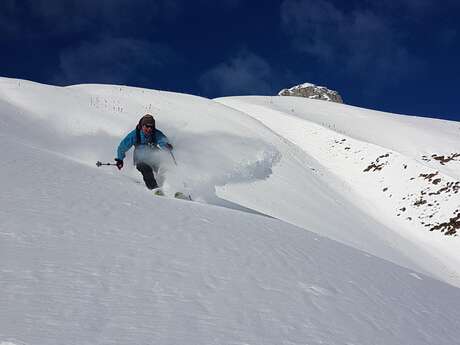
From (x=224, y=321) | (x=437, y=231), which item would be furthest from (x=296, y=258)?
(x=437, y=231)

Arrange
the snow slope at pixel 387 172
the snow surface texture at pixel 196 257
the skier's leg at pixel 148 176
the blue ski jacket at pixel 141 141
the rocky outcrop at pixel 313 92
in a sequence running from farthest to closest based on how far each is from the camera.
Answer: the rocky outcrop at pixel 313 92
the snow slope at pixel 387 172
the blue ski jacket at pixel 141 141
the skier's leg at pixel 148 176
the snow surface texture at pixel 196 257

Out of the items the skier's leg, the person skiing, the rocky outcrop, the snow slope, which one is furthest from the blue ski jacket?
the rocky outcrop

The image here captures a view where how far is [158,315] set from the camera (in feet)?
9.27

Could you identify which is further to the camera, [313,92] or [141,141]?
[313,92]

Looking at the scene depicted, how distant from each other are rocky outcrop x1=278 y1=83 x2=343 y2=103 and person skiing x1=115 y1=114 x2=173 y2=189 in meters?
115

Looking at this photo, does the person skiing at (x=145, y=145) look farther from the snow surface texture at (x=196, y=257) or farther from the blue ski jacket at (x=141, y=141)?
the snow surface texture at (x=196, y=257)

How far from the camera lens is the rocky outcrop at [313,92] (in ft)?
401

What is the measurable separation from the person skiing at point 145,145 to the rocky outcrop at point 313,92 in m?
115

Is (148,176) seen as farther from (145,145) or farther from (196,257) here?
(196,257)

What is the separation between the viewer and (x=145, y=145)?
9.38 metres

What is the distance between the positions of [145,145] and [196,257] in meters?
5.44

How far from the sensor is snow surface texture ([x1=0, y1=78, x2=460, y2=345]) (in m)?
2.76

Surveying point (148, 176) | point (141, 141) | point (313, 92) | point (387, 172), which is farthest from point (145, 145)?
point (313, 92)

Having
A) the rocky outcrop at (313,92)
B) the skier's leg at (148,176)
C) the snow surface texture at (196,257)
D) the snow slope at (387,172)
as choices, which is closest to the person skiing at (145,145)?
the skier's leg at (148,176)
